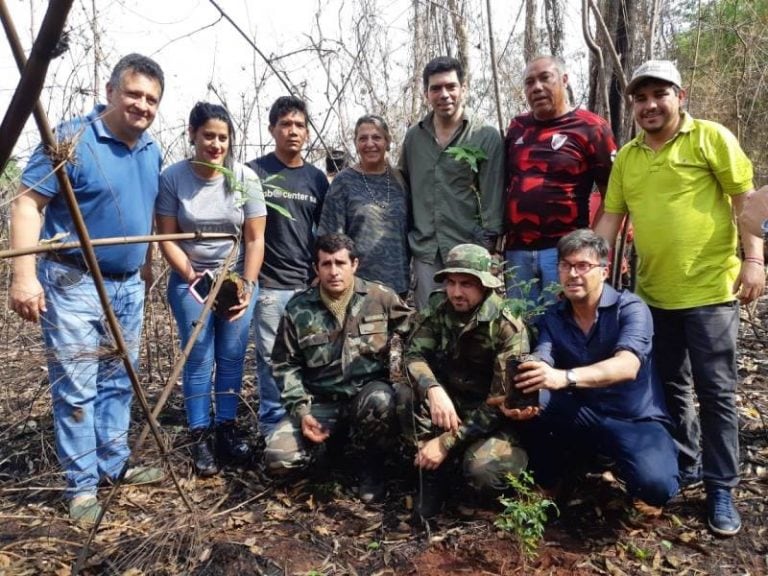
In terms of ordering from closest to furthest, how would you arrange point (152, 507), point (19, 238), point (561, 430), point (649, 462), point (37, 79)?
point (37, 79) → point (19, 238) → point (649, 462) → point (561, 430) → point (152, 507)

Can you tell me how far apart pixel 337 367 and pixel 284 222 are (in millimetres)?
966

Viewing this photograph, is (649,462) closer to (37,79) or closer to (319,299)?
(319,299)

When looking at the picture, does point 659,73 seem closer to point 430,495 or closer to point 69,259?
point 430,495

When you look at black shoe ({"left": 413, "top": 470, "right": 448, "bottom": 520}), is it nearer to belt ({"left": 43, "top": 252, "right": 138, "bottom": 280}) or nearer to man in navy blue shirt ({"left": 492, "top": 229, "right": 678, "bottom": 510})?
man in navy blue shirt ({"left": 492, "top": 229, "right": 678, "bottom": 510})

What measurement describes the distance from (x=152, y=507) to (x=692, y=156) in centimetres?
333

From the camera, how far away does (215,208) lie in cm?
338

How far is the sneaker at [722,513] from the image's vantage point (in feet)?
9.17

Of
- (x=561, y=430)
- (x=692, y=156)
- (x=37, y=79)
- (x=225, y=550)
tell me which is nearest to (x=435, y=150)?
(x=692, y=156)

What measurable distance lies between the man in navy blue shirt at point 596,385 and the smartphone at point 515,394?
0.03m

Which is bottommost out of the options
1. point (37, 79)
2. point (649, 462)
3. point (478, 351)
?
point (649, 462)

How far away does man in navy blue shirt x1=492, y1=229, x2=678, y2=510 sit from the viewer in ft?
9.05

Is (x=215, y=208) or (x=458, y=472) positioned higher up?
(x=215, y=208)

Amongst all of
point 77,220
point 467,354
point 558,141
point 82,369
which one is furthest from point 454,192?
point 77,220

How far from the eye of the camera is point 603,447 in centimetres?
292
